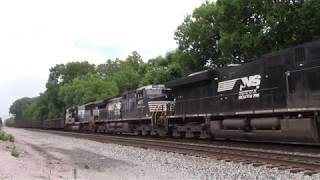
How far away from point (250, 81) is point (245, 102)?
2.94ft

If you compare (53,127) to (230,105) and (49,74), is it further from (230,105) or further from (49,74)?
(49,74)

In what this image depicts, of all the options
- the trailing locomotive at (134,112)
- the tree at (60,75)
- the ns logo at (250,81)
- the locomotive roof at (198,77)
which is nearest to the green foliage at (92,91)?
the tree at (60,75)

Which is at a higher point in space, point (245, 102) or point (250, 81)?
point (250, 81)

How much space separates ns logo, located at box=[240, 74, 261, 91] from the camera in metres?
19.3

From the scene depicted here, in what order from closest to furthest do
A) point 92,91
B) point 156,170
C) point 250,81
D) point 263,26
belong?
point 156,170, point 250,81, point 263,26, point 92,91

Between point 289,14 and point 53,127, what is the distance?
46736 mm

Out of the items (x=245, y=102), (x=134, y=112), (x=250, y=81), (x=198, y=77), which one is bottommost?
(x=245, y=102)

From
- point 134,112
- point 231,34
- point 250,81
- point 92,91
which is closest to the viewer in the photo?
point 250,81

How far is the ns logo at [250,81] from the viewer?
760 inches

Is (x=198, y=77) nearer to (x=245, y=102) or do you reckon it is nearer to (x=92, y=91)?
(x=245, y=102)

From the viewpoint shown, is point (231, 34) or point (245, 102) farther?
point (231, 34)

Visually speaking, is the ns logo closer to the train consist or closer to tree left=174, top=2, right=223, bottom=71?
the train consist

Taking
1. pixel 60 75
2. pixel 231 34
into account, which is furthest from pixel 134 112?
pixel 60 75

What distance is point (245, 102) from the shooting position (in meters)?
19.9
